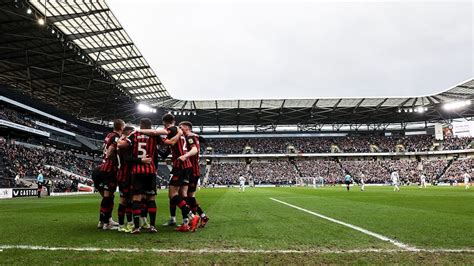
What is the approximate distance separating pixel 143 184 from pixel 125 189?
2.04 ft

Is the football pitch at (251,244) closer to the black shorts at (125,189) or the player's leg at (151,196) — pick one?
the player's leg at (151,196)

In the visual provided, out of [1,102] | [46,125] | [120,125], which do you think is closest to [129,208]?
[120,125]

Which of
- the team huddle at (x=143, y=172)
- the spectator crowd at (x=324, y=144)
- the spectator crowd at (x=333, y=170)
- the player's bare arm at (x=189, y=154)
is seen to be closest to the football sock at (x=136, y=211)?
the team huddle at (x=143, y=172)

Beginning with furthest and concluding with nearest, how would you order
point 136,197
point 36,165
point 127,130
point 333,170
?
point 333,170
point 36,165
point 127,130
point 136,197

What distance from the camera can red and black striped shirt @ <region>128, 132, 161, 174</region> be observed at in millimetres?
7055

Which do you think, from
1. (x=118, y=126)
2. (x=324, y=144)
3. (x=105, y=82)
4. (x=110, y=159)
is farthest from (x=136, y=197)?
(x=324, y=144)

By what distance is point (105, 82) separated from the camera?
41.1m

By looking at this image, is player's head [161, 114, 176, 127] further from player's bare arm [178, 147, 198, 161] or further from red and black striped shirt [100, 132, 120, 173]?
red and black striped shirt [100, 132, 120, 173]

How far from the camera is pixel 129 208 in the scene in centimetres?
743

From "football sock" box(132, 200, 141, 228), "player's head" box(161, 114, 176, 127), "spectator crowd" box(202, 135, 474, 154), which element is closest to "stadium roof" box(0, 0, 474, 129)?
"spectator crowd" box(202, 135, 474, 154)

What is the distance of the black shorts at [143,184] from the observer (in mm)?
6965

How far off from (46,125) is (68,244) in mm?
50238

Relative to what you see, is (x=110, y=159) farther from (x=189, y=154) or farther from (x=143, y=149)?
(x=189, y=154)

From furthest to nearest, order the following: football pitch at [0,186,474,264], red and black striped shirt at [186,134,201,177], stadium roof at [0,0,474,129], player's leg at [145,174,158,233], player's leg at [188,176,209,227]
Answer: stadium roof at [0,0,474,129]
player's leg at [188,176,209,227]
red and black striped shirt at [186,134,201,177]
player's leg at [145,174,158,233]
football pitch at [0,186,474,264]
